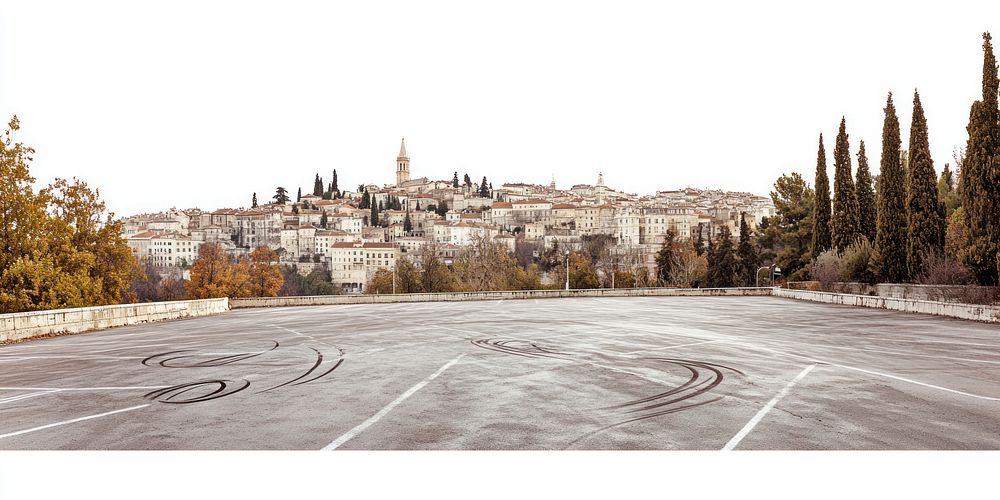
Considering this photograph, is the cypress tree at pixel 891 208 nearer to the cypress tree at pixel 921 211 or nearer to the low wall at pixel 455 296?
the cypress tree at pixel 921 211

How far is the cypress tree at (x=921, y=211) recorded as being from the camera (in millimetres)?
21516

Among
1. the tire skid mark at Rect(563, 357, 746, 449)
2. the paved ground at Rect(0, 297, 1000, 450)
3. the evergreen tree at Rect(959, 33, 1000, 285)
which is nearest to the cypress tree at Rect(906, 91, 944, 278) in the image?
the evergreen tree at Rect(959, 33, 1000, 285)

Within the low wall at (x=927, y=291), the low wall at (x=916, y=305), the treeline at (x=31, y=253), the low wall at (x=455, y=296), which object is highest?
the treeline at (x=31, y=253)

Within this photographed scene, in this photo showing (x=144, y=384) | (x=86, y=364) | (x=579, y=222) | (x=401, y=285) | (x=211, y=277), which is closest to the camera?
(x=144, y=384)

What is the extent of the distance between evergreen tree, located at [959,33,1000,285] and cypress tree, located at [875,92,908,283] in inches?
225

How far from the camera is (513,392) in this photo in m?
6.75

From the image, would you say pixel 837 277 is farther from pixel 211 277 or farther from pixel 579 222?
pixel 579 222

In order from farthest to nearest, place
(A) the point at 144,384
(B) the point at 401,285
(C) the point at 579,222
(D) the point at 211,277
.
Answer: (C) the point at 579,222, (B) the point at 401,285, (D) the point at 211,277, (A) the point at 144,384

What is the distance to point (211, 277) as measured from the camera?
174ft

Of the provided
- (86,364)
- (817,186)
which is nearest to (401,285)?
(817,186)

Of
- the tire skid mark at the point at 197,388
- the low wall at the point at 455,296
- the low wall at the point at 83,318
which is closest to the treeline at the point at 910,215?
the low wall at the point at 455,296

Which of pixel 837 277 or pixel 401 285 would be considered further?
pixel 401 285

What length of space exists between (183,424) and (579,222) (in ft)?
Result: 567

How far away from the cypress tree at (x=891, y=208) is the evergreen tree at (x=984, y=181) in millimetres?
5715
